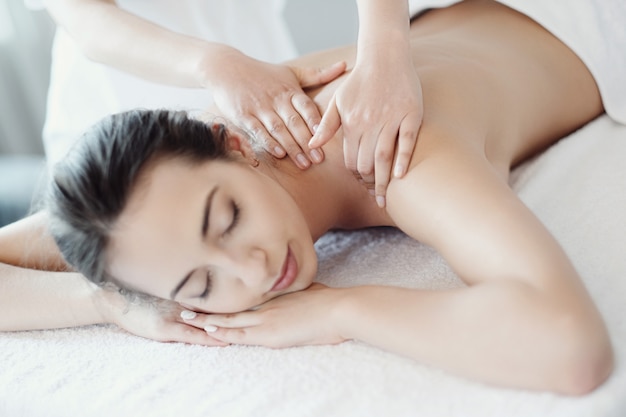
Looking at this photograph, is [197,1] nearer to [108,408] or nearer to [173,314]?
[173,314]

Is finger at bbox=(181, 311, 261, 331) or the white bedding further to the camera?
finger at bbox=(181, 311, 261, 331)

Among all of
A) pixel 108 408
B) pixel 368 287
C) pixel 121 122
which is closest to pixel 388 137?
pixel 368 287

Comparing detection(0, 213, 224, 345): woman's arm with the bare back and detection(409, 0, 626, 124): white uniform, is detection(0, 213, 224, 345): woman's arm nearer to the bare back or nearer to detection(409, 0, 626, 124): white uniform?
the bare back

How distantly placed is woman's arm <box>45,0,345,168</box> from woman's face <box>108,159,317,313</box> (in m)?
0.16

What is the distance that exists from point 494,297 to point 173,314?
50cm

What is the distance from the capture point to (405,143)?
105 centimetres

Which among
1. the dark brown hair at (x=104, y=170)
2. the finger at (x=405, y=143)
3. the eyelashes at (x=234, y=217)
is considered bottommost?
the eyelashes at (x=234, y=217)

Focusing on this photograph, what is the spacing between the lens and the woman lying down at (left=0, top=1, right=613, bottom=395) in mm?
883

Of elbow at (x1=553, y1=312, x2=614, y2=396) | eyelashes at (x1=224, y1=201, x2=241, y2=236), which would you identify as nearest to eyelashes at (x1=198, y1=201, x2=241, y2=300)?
eyelashes at (x1=224, y1=201, x2=241, y2=236)

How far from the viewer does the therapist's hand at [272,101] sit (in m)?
1.20

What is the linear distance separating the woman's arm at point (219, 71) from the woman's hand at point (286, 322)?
0.25 m

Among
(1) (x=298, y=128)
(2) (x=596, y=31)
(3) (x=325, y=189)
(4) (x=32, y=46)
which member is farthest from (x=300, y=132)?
(4) (x=32, y=46)

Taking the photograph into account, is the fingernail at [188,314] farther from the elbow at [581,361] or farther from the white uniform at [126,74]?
the white uniform at [126,74]

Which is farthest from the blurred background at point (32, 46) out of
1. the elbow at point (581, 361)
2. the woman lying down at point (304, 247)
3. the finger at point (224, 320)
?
the elbow at point (581, 361)
